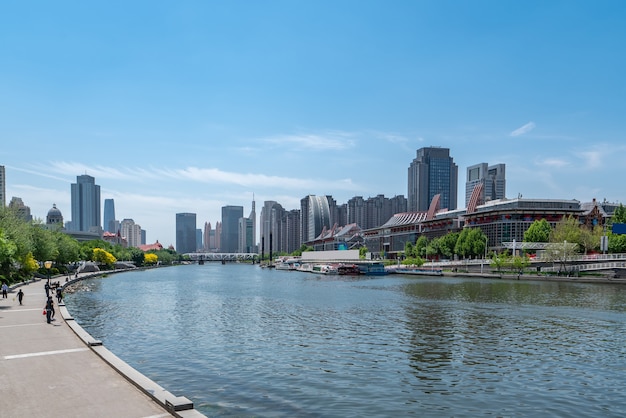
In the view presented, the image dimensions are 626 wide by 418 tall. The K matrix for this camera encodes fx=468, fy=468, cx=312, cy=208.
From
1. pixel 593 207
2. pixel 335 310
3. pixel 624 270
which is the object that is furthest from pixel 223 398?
pixel 593 207

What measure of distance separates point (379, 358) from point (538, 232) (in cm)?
13197

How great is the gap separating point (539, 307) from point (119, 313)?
1828 inches

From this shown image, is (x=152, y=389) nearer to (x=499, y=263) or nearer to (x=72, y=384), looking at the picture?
(x=72, y=384)

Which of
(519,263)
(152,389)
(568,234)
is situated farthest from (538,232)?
(152,389)

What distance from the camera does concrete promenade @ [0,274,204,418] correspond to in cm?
1451

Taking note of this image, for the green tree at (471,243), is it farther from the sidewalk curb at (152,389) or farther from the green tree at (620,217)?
the sidewalk curb at (152,389)

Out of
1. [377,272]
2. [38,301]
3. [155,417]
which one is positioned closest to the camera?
[155,417]

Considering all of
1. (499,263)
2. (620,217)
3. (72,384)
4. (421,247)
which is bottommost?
(499,263)

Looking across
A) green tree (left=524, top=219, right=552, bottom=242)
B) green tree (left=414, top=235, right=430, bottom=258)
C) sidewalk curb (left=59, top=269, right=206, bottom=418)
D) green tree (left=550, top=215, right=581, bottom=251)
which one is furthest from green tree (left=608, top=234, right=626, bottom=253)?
sidewalk curb (left=59, top=269, right=206, bottom=418)

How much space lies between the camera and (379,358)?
27.8m

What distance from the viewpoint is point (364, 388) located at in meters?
22.0

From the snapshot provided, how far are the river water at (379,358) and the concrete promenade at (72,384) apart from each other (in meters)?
3.12

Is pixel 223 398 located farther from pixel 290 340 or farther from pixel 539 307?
pixel 539 307

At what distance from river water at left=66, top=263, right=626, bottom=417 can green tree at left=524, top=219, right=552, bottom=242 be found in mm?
95972
